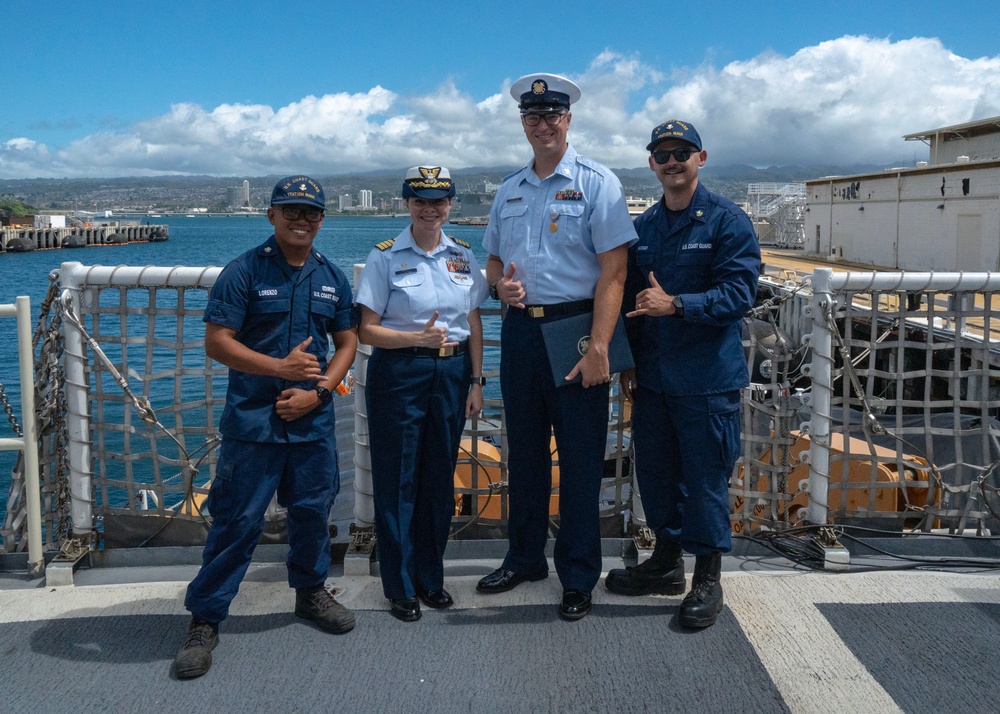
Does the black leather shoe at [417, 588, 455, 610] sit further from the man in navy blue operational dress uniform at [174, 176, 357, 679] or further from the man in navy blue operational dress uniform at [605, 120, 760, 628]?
the man in navy blue operational dress uniform at [605, 120, 760, 628]

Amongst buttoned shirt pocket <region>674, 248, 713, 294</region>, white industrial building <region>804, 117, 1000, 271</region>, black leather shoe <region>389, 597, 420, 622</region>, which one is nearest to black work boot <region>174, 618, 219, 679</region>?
black leather shoe <region>389, 597, 420, 622</region>

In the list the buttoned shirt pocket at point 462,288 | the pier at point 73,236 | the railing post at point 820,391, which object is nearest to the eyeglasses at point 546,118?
the buttoned shirt pocket at point 462,288

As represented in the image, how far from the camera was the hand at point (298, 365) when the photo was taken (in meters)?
2.94

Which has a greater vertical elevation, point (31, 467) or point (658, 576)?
point (31, 467)

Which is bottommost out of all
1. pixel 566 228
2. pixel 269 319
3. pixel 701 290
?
pixel 269 319

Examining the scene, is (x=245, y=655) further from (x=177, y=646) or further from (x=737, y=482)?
(x=737, y=482)

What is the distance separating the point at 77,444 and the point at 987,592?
152 inches

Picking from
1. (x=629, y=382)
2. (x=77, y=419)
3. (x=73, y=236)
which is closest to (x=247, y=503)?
(x=77, y=419)

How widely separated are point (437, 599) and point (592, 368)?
1123 mm

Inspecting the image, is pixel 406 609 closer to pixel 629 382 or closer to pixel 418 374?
pixel 418 374

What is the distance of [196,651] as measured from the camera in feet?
9.39

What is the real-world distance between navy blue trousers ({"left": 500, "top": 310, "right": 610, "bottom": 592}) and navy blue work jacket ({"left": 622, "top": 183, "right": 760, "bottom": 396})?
29 centimetres

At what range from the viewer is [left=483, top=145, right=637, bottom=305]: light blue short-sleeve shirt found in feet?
10.3

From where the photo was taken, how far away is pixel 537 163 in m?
3.25
